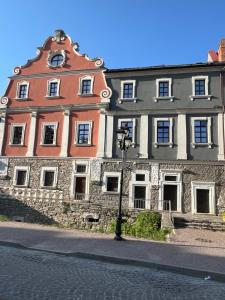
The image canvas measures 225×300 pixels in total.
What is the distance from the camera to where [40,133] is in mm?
25906

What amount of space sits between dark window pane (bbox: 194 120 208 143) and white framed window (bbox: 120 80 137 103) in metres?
5.41

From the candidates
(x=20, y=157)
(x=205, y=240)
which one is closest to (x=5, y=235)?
(x=205, y=240)

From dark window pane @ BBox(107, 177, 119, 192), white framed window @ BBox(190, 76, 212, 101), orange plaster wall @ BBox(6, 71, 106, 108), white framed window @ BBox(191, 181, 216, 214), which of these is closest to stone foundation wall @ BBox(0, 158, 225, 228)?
white framed window @ BBox(191, 181, 216, 214)

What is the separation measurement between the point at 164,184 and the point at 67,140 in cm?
849

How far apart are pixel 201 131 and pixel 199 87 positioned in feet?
11.6

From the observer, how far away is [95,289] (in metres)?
6.60

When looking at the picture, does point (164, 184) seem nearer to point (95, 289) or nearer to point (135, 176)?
point (135, 176)

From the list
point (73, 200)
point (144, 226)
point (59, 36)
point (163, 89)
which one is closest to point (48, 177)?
point (73, 200)

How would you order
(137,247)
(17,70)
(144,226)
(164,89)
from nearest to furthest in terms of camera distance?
1. (137,247)
2. (144,226)
3. (164,89)
4. (17,70)

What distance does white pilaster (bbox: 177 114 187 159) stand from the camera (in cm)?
2227

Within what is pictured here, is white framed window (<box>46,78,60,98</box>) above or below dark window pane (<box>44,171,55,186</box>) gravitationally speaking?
above

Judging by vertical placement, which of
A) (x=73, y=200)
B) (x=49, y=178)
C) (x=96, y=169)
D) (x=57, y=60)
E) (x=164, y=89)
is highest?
(x=57, y=60)

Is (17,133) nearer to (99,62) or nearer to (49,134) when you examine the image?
(49,134)

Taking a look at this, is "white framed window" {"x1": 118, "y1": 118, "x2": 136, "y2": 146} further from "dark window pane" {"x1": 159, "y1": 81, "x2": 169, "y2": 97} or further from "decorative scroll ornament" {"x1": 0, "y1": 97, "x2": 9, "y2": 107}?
"decorative scroll ornament" {"x1": 0, "y1": 97, "x2": 9, "y2": 107}
